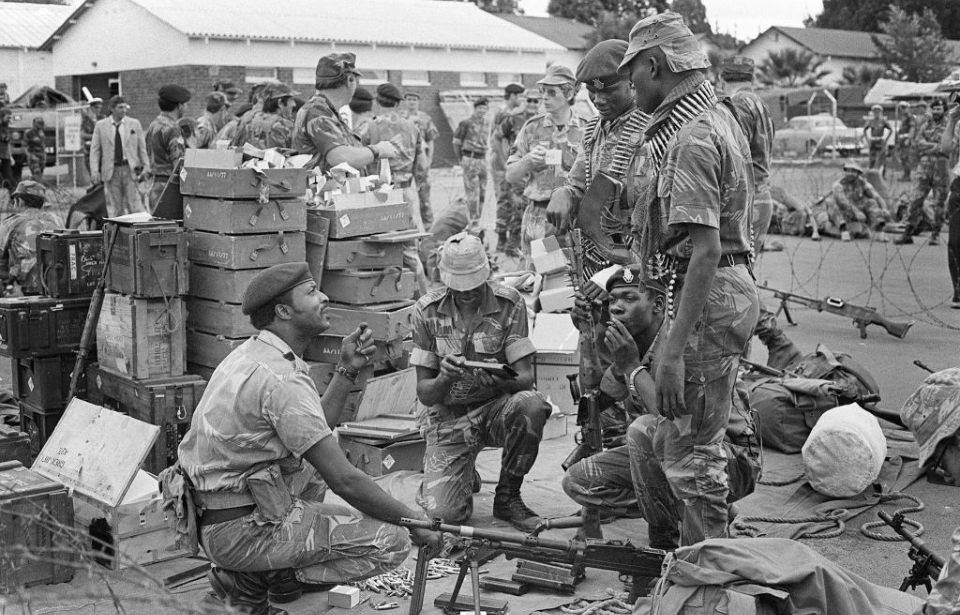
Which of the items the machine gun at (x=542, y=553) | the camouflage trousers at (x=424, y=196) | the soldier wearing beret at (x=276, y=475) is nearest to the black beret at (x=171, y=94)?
the camouflage trousers at (x=424, y=196)

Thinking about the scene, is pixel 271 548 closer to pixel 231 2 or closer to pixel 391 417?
pixel 391 417

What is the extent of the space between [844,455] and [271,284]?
10.8 ft

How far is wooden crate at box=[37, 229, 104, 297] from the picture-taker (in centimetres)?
660

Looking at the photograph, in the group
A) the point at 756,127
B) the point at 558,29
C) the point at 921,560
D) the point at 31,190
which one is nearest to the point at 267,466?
the point at 921,560

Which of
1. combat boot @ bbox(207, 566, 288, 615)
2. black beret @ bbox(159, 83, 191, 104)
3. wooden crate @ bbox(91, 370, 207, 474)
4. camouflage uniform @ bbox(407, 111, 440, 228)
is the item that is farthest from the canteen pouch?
camouflage uniform @ bbox(407, 111, 440, 228)

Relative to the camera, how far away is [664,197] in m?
4.18

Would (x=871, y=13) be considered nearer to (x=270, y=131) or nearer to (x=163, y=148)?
(x=163, y=148)

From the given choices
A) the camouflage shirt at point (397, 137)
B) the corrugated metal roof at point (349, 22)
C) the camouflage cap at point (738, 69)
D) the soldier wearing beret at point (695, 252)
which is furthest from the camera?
the corrugated metal roof at point (349, 22)

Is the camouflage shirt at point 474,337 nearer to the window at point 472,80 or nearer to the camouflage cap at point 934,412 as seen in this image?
the camouflage cap at point 934,412

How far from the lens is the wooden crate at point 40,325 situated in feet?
21.0

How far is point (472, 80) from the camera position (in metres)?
36.0

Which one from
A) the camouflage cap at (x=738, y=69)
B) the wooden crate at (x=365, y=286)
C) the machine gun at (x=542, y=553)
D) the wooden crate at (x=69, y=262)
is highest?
the camouflage cap at (x=738, y=69)

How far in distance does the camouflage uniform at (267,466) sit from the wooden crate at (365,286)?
2759 millimetres

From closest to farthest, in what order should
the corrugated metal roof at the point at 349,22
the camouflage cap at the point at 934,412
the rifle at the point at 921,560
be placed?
the rifle at the point at 921,560
the camouflage cap at the point at 934,412
the corrugated metal roof at the point at 349,22
